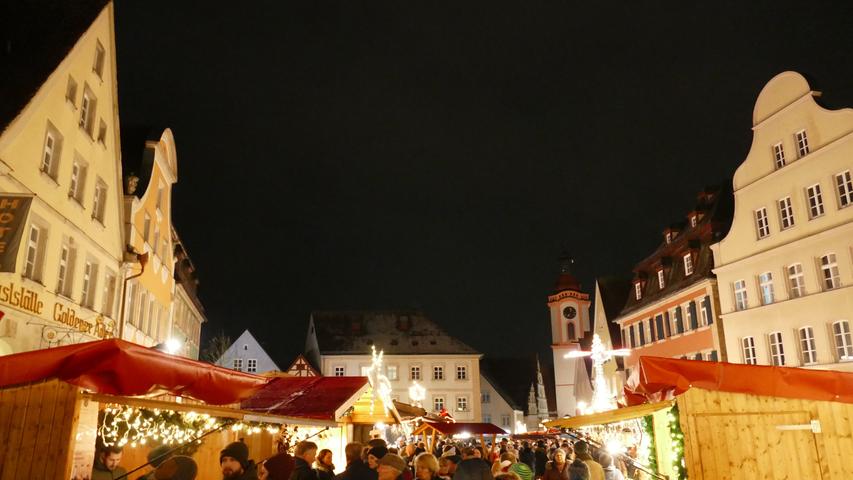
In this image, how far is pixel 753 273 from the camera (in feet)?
96.4

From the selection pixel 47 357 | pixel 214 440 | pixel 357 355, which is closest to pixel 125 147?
pixel 214 440

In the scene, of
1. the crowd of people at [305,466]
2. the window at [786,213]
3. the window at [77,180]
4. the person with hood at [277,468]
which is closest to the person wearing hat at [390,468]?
the crowd of people at [305,466]

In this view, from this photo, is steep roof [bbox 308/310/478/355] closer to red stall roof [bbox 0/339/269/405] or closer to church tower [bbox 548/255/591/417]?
church tower [bbox 548/255/591/417]

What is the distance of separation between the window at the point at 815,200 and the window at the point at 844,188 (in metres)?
0.90

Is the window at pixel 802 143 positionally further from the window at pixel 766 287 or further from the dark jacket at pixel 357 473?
the dark jacket at pixel 357 473

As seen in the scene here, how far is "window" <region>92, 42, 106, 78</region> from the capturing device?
1956cm

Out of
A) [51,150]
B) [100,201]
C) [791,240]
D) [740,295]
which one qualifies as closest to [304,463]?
[51,150]

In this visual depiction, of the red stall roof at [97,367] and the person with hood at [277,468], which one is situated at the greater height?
the red stall roof at [97,367]

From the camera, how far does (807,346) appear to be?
26.1 meters

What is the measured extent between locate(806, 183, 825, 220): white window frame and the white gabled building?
4632 cm

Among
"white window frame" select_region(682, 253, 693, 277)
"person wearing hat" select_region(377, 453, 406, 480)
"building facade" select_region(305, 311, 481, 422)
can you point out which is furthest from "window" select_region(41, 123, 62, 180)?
"building facade" select_region(305, 311, 481, 422)

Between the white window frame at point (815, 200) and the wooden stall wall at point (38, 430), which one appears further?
the white window frame at point (815, 200)

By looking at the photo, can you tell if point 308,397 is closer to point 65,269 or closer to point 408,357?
point 65,269

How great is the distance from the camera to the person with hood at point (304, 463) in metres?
7.26
